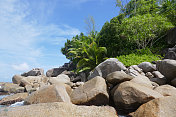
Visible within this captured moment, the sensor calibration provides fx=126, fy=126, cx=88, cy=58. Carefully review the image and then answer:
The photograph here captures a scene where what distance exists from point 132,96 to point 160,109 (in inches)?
33.8

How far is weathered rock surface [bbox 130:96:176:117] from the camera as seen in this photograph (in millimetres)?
2550

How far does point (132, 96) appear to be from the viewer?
11.3 feet

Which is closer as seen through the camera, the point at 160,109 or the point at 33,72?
the point at 160,109

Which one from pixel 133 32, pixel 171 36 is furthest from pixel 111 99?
pixel 171 36

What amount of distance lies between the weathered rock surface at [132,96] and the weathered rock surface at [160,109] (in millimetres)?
404

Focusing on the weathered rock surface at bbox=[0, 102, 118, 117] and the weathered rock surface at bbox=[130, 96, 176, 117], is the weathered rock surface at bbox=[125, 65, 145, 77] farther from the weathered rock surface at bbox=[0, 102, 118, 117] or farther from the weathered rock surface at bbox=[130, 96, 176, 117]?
the weathered rock surface at bbox=[0, 102, 118, 117]

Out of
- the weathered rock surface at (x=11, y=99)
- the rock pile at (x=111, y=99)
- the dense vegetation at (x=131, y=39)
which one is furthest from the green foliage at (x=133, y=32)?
the weathered rock surface at (x=11, y=99)

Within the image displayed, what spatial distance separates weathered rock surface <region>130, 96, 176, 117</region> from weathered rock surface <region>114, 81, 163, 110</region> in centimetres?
40

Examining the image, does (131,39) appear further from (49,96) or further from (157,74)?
(49,96)

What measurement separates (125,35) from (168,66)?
889 centimetres

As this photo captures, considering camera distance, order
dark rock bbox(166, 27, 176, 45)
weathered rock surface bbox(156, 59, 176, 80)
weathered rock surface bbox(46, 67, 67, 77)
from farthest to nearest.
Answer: weathered rock surface bbox(46, 67, 67, 77) → dark rock bbox(166, 27, 176, 45) → weathered rock surface bbox(156, 59, 176, 80)

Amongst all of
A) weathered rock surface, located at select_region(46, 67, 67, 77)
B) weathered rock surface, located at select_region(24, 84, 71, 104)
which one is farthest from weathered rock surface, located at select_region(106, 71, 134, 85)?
weathered rock surface, located at select_region(46, 67, 67, 77)

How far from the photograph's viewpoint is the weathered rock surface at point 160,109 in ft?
8.37

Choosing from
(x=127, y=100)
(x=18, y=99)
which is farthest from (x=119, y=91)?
(x=18, y=99)
